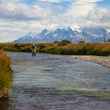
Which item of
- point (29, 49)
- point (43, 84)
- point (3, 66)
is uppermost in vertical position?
point (3, 66)

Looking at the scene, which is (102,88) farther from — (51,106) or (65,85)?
(51,106)

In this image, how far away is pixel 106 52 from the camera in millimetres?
124000

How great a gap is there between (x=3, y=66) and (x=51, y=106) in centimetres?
508

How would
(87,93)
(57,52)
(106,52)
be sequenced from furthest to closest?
(57,52), (106,52), (87,93)

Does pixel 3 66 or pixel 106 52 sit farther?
pixel 106 52

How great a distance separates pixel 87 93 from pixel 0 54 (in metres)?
8.78

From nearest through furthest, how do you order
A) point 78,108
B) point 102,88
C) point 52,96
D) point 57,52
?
point 78,108 → point 52,96 → point 102,88 → point 57,52

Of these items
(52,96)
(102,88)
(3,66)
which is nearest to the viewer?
(3,66)

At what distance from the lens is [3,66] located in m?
31.8

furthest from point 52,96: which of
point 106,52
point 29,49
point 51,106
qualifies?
point 29,49

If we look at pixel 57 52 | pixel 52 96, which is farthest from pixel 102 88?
pixel 57 52

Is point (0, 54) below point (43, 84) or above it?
above

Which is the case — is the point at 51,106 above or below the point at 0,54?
below

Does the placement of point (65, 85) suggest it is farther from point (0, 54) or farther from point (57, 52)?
point (57, 52)
